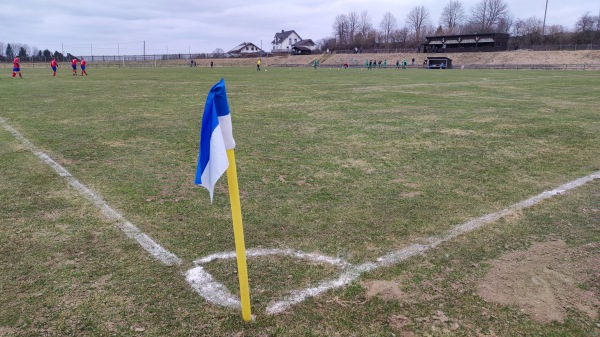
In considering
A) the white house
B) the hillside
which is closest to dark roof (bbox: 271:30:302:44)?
A: the white house

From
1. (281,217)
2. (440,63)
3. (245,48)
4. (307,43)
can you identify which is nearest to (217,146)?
(281,217)

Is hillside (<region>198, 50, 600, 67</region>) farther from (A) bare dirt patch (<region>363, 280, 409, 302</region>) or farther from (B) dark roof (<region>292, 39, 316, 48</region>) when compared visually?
(A) bare dirt patch (<region>363, 280, 409, 302</region>)

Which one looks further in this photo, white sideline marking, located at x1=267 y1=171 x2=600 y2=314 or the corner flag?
white sideline marking, located at x1=267 y1=171 x2=600 y2=314

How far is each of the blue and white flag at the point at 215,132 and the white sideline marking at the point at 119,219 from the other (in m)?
1.70

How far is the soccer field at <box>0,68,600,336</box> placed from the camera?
324 centimetres

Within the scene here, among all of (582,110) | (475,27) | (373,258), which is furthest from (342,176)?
(475,27)

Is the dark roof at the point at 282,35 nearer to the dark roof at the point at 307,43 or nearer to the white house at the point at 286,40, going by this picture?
the white house at the point at 286,40

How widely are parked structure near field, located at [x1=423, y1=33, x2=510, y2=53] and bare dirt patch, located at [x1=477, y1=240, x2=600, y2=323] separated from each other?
278 feet

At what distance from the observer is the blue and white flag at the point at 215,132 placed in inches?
103

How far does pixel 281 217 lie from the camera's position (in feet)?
16.9

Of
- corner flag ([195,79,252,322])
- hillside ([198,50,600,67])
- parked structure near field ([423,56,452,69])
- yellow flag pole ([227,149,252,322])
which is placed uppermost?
hillside ([198,50,600,67])

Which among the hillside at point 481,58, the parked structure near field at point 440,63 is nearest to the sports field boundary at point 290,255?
the parked structure near field at point 440,63

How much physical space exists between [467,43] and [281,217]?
90.4 metres

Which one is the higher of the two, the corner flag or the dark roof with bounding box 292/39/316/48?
the dark roof with bounding box 292/39/316/48
